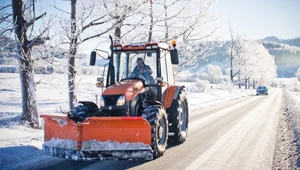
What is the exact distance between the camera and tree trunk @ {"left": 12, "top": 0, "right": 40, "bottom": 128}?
25.4 feet

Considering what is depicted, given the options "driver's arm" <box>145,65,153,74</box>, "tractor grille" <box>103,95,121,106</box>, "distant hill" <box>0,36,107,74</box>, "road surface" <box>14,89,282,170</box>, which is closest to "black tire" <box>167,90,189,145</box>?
"road surface" <box>14,89,282,170</box>

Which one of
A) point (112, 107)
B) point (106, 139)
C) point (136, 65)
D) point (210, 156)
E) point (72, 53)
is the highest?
point (72, 53)

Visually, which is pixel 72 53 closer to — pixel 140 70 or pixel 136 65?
pixel 136 65

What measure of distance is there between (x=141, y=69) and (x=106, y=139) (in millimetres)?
2186

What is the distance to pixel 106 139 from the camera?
4816mm

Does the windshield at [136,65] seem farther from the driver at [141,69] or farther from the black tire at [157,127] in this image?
the black tire at [157,127]

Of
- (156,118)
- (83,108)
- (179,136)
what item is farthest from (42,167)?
(179,136)

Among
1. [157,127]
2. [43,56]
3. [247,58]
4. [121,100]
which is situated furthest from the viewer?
[247,58]

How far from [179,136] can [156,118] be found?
167 centimetres

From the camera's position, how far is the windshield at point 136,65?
641 centimetres

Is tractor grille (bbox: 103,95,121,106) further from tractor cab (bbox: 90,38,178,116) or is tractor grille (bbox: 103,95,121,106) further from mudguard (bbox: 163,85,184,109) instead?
mudguard (bbox: 163,85,184,109)

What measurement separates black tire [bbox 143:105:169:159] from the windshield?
116cm

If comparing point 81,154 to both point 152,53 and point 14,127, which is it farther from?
point 14,127

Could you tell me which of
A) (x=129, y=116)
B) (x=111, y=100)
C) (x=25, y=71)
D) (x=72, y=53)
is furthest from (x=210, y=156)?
(x=25, y=71)
